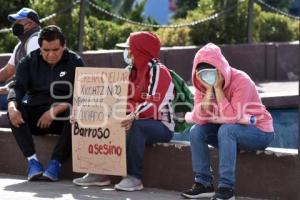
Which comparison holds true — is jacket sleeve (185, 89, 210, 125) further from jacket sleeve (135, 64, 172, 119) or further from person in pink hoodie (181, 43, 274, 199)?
jacket sleeve (135, 64, 172, 119)

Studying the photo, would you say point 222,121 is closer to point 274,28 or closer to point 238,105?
point 238,105

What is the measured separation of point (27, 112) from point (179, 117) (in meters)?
1.37

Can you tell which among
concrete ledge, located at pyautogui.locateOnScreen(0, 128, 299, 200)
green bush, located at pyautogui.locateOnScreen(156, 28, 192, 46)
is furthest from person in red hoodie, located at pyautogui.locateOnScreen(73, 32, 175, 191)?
green bush, located at pyautogui.locateOnScreen(156, 28, 192, 46)

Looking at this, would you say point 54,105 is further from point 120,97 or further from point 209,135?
point 209,135

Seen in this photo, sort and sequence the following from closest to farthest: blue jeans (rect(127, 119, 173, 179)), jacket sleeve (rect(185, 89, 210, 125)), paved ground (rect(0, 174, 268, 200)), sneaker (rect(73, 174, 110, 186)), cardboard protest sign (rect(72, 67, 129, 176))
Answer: jacket sleeve (rect(185, 89, 210, 125)) < paved ground (rect(0, 174, 268, 200)) < blue jeans (rect(127, 119, 173, 179)) < cardboard protest sign (rect(72, 67, 129, 176)) < sneaker (rect(73, 174, 110, 186))

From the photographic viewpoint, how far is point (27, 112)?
7777mm

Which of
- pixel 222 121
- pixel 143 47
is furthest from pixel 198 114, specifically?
pixel 143 47

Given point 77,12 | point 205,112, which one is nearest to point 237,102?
point 205,112

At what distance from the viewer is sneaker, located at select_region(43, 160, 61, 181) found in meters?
7.55

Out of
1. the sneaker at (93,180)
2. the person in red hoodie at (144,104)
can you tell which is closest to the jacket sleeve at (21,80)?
the sneaker at (93,180)

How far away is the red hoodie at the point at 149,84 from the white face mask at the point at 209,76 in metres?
0.62

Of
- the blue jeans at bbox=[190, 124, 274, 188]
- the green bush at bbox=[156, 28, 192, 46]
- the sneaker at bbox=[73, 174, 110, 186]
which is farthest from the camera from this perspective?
the green bush at bbox=[156, 28, 192, 46]

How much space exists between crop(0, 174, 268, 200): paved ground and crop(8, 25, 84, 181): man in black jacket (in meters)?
0.18

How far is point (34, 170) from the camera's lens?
299 inches
